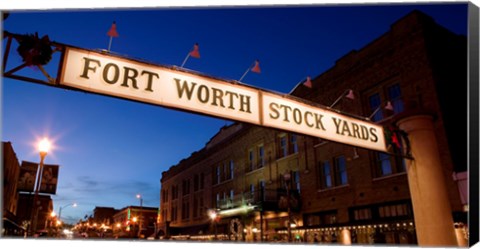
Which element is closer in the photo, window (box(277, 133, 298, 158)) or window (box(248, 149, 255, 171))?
window (box(277, 133, 298, 158))

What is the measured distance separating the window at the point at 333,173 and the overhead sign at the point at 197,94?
14507 mm

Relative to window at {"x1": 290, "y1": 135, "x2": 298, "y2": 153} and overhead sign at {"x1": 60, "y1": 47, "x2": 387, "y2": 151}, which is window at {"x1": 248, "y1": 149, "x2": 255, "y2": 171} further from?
overhead sign at {"x1": 60, "y1": 47, "x2": 387, "y2": 151}

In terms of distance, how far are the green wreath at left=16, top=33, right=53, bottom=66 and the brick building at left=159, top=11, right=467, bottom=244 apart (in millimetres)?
10089

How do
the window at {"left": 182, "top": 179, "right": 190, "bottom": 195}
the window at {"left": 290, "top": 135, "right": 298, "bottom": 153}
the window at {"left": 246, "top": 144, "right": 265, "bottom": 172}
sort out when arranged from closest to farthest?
1. the window at {"left": 290, "top": 135, "right": 298, "bottom": 153}
2. the window at {"left": 246, "top": 144, "right": 265, "bottom": 172}
3. the window at {"left": 182, "top": 179, "right": 190, "bottom": 195}

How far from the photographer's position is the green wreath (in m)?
3.30

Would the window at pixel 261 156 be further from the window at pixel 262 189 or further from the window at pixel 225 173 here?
the window at pixel 225 173

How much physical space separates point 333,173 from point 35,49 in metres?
17.8

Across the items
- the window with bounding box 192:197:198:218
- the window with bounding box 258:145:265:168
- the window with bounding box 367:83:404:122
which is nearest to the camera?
the window with bounding box 367:83:404:122

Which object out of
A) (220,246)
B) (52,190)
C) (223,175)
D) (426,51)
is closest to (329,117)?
(220,246)

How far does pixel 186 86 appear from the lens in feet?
12.7

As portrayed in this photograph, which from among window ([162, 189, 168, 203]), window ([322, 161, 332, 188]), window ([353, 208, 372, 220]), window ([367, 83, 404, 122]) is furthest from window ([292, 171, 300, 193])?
window ([162, 189, 168, 203])

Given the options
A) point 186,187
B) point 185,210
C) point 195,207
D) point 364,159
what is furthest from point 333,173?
point 186,187

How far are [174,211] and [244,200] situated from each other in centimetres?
2078

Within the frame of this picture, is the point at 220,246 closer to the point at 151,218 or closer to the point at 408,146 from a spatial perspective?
the point at 408,146
